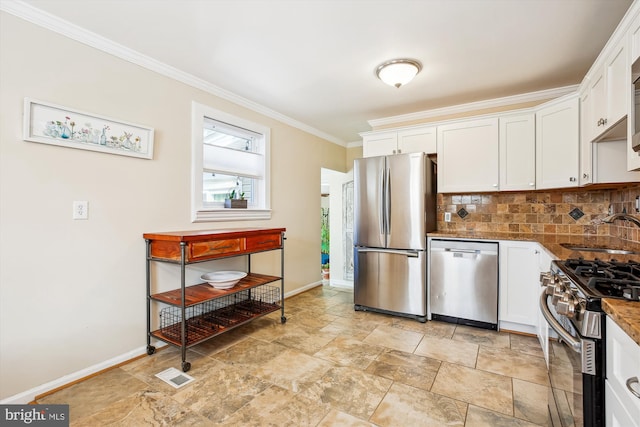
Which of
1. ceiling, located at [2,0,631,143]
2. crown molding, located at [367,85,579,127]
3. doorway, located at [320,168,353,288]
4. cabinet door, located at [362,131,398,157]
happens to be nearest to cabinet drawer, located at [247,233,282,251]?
ceiling, located at [2,0,631,143]

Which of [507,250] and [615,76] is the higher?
[615,76]

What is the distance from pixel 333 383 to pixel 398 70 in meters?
2.47

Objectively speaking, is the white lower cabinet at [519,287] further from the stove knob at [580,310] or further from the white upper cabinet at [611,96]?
the stove knob at [580,310]

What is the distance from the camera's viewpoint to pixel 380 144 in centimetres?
378

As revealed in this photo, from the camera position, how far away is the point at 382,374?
217 cm

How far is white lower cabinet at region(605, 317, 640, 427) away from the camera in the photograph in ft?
2.56

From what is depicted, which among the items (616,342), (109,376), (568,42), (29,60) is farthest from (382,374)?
(29,60)

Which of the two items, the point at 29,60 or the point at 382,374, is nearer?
the point at 29,60

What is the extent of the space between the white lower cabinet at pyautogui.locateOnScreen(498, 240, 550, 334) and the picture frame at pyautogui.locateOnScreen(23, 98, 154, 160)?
3.30 meters

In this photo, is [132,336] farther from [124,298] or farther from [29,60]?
[29,60]

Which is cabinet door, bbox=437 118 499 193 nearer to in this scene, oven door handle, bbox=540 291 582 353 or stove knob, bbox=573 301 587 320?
oven door handle, bbox=540 291 582 353

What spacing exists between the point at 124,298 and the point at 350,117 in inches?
124

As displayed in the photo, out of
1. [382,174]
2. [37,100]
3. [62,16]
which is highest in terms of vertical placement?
[62,16]

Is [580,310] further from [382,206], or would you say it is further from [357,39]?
[382,206]
